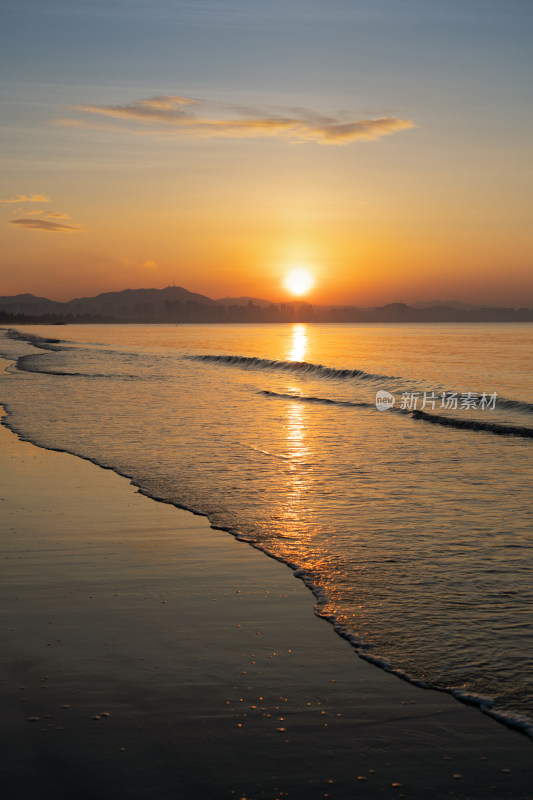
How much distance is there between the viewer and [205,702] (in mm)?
5102

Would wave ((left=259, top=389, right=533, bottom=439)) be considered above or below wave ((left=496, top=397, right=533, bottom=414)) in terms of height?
below

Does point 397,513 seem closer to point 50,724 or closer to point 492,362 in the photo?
point 50,724

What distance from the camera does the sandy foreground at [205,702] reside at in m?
4.23

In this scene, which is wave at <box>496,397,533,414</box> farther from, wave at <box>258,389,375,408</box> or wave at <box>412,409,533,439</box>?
wave at <box>258,389,375,408</box>

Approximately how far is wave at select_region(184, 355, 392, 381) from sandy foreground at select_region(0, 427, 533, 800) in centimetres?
3770

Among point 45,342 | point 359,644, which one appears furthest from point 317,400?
point 45,342

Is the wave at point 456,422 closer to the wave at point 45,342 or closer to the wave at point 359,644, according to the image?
the wave at point 359,644

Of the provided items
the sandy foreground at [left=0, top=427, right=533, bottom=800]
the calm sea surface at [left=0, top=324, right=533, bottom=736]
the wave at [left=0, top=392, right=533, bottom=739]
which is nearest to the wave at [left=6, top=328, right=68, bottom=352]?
the calm sea surface at [left=0, top=324, right=533, bottom=736]

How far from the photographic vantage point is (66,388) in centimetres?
3250

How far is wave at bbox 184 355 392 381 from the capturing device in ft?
155

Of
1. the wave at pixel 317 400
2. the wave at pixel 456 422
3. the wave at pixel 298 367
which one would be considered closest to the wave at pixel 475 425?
the wave at pixel 456 422

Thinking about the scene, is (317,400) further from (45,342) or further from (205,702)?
(45,342)

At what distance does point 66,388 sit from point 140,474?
20.1m

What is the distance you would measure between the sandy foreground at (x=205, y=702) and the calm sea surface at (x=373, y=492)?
0.51 m
